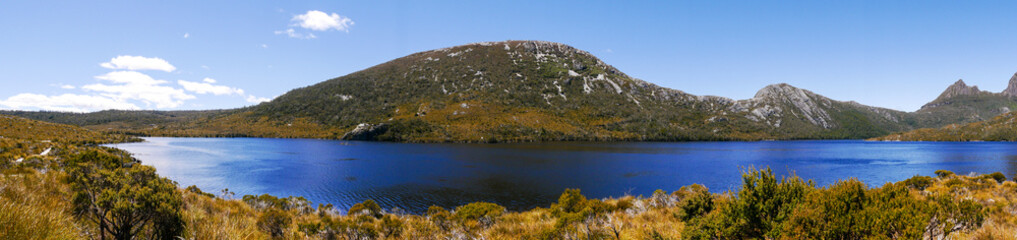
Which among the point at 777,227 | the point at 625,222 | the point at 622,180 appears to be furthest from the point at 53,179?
the point at 622,180

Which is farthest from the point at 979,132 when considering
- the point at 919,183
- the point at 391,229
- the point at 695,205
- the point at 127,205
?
the point at 127,205

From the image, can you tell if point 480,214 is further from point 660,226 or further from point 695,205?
point 695,205

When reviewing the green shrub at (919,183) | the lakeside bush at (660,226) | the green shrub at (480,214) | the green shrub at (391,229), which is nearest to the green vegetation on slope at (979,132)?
the green shrub at (919,183)

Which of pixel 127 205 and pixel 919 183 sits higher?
pixel 127 205

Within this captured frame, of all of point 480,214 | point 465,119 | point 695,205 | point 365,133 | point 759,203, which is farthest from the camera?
point 465,119

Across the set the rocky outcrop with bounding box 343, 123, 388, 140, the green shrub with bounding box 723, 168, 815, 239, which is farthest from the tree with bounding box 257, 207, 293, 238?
the rocky outcrop with bounding box 343, 123, 388, 140

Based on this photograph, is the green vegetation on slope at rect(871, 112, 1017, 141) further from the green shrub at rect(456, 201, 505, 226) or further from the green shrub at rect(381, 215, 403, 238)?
the green shrub at rect(381, 215, 403, 238)

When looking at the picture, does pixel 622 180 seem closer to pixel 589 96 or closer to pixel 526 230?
pixel 526 230

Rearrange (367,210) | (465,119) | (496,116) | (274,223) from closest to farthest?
(274,223) → (367,210) → (465,119) → (496,116)

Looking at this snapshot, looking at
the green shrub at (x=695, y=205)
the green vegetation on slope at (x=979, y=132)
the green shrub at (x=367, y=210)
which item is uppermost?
the green vegetation on slope at (x=979, y=132)

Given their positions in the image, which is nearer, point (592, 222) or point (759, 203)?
point (759, 203)

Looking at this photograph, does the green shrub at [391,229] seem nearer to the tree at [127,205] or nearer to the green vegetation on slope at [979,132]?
the tree at [127,205]

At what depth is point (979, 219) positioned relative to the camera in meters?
10.9

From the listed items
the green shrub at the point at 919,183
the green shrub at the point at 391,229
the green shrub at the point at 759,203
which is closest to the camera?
the green shrub at the point at 759,203
